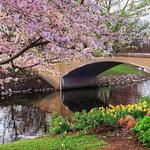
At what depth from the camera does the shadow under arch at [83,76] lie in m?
42.2

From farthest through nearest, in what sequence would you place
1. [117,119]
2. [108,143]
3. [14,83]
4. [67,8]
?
1. [14,83]
2. [117,119]
3. [108,143]
4. [67,8]

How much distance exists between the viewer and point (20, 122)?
25.5 meters

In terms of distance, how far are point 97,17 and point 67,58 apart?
2.52 metres

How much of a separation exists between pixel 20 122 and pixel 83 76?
2011 cm

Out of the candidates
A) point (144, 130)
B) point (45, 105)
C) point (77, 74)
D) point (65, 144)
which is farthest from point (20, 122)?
point (77, 74)

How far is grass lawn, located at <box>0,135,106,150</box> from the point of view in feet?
35.8

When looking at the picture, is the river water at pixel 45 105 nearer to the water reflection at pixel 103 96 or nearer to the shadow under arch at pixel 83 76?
the water reflection at pixel 103 96

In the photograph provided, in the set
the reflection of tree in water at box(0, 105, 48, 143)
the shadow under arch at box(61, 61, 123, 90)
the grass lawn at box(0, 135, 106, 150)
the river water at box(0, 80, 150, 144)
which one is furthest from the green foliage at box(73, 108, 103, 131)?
the shadow under arch at box(61, 61, 123, 90)

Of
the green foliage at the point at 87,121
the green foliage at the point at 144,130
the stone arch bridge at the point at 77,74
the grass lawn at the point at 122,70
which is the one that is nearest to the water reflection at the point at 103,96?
the stone arch bridge at the point at 77,74

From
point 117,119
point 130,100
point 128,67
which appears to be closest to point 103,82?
point 128,67

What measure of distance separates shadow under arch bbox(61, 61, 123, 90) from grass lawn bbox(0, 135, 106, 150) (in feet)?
92.9

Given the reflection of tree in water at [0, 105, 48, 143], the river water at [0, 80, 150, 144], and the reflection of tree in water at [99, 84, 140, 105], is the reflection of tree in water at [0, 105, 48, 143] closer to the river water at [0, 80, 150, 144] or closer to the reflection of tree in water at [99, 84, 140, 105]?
the river water at [0, 80, 150, 144]

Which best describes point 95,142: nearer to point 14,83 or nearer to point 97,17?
point 97,17

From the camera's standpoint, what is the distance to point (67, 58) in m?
9.59
